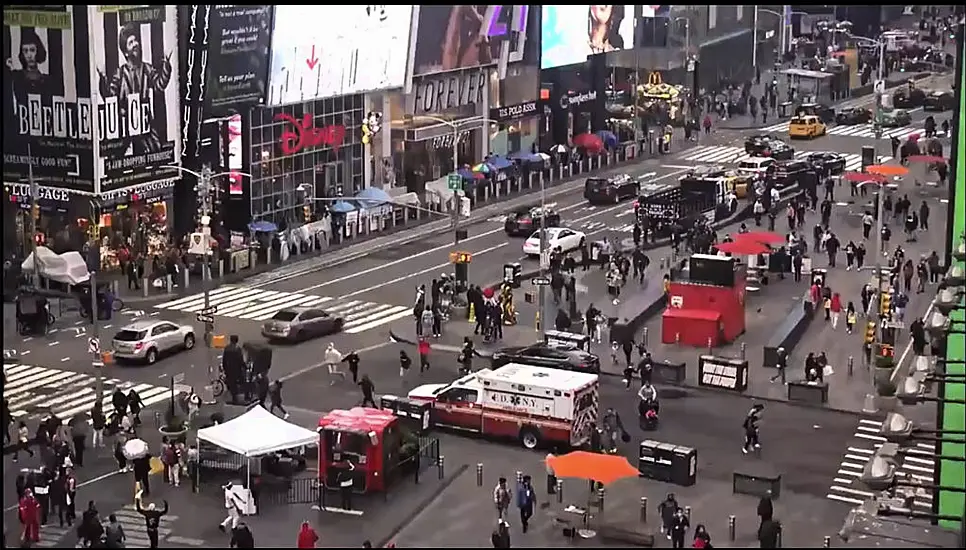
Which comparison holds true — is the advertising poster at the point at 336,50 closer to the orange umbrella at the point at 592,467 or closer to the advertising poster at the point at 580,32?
the advertising poster at the point at 580,32

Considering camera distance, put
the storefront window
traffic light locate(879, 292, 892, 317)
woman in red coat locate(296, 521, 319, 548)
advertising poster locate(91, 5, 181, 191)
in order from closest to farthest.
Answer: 1. woman in red coat locate(296, 521, 319, 548)
2. traffic light locate(879, 292, 892, 317)
3. advertising poster locate(91, 5, 181, 191)
4. the storefront window

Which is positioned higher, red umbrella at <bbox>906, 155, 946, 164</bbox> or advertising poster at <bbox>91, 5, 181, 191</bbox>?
advertising poster at <bbox>91, 5, 181, 191</bbox>

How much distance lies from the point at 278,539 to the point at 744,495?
36.4 ft

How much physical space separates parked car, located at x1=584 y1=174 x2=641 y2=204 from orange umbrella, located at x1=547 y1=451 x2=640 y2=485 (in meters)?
47.3

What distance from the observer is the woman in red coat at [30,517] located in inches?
1385

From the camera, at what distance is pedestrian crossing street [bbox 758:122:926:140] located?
4176 inches

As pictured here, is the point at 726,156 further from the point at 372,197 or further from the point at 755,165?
the point at 372,197

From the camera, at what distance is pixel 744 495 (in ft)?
128

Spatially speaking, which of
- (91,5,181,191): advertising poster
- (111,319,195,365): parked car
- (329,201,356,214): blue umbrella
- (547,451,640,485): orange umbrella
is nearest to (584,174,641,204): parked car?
(329,201,356,214): blue umbrella

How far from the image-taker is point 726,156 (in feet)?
321

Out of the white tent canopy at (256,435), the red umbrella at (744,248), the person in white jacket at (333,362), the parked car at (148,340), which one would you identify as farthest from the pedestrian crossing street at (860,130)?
the white tent canopy at (256,435)

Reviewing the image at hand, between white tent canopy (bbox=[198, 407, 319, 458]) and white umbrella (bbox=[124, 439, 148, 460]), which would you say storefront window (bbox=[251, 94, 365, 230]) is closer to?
white tent canopy (bbox=[198, 407, 319, 458])

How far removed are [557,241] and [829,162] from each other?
24733 millimetres

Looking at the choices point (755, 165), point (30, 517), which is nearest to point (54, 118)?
point (30, 517)
